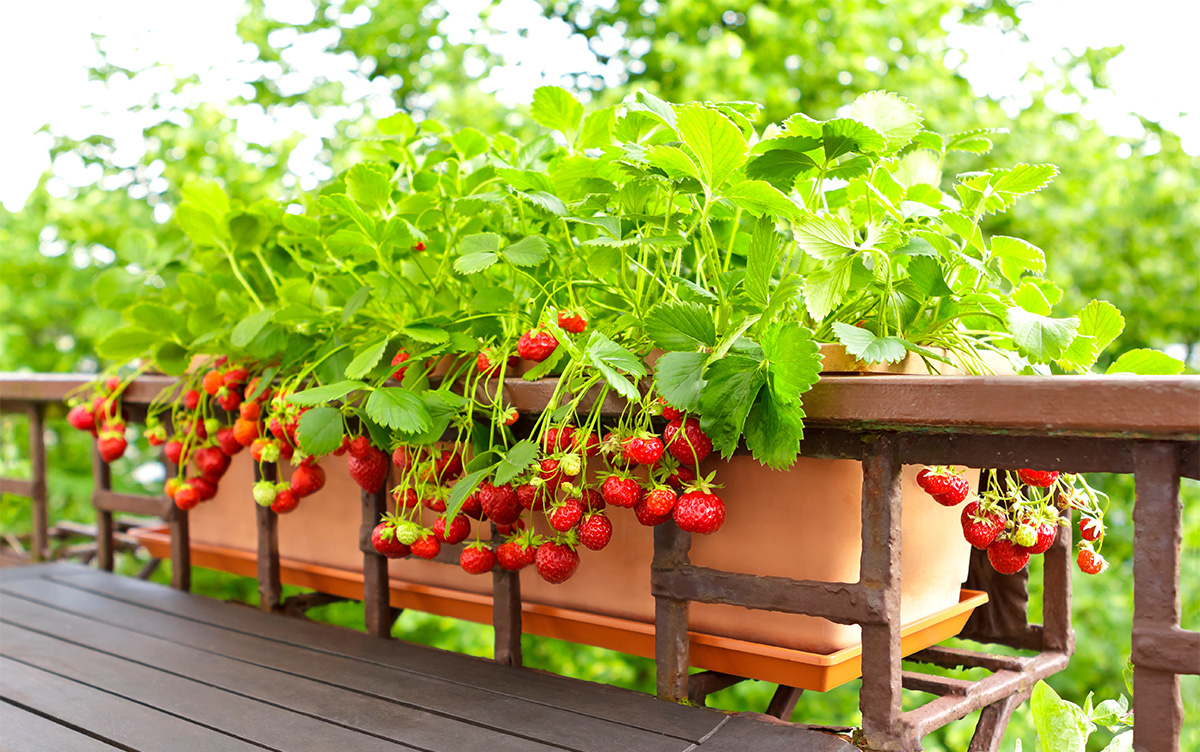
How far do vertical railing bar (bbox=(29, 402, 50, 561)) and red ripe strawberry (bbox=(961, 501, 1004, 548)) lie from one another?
1706 millimetres

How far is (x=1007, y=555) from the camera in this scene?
2.45 ft

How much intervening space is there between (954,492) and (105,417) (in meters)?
1.27

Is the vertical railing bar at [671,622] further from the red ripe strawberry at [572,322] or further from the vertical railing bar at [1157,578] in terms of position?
the vertical railing bar at [1157,578]

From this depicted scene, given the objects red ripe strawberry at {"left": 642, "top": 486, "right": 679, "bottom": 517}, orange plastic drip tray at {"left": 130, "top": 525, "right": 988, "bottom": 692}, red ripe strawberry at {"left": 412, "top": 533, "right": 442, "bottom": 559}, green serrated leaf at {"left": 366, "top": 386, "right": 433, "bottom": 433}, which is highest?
green serrated leaf at {"left": 366, "top": 386, "right": 433, "bottom": 433}

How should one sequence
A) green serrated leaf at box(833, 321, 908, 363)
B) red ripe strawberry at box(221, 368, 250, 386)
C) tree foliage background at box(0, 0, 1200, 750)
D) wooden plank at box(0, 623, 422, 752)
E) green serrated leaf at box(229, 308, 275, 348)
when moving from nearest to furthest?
green serrated leaf at box(833, 321, 908, 363), wooden plank at box(0, 623, 422, 752), green serrated leaf at box(229, 308, 275, 348), red ripe strawberry at box(221, 368, 250, 386), tree foliage background at box(0, 0, 1200, 750)

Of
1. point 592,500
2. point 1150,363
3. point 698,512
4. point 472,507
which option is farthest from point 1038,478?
point 472,507

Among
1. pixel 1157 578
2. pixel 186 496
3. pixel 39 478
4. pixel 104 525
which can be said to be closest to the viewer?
pixel 1157 578

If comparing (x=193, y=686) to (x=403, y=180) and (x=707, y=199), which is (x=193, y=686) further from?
(x=707, y=199)

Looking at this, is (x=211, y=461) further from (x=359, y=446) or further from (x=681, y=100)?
(x=681, y=100)

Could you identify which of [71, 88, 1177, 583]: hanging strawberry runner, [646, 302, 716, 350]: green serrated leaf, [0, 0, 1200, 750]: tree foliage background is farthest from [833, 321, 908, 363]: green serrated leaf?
[0, 0, 1200, 750]: tree foliage background

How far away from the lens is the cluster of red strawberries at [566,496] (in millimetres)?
748

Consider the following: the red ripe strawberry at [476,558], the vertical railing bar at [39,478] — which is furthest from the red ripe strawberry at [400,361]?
the vertical railing bar at [39,478]

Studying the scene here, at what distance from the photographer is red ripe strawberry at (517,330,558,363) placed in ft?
2.72

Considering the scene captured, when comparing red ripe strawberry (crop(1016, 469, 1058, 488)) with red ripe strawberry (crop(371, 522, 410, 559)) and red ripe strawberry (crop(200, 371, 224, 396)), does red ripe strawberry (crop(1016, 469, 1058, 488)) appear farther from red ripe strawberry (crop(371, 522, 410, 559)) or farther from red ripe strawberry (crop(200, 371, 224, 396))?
red ripe strawberry (crop(200, 371, 224, 396))
